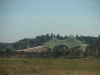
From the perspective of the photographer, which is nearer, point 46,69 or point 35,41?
point 46,69

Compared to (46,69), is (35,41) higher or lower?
higher

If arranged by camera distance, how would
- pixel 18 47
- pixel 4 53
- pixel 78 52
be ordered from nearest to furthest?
pixel 4 53, pixel 78 52, pixel 18 47

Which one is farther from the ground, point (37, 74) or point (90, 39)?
point (90, 39)

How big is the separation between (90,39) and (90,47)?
37.9 meters

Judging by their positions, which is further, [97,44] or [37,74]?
[97,44]

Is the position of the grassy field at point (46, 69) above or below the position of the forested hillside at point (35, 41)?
below

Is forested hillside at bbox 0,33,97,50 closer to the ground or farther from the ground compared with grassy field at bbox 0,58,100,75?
farther from the ground

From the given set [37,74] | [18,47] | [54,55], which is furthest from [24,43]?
[37,74]

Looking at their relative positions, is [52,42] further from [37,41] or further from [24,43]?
[37,41]

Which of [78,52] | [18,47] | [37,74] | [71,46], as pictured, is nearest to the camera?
[37,74]

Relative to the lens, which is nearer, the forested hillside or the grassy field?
the grassy field

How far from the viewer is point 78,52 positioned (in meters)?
43.1

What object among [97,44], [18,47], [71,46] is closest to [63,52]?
[71,46]

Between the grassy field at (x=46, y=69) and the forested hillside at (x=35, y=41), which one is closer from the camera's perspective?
the grassy field at (x=46, y=69)
